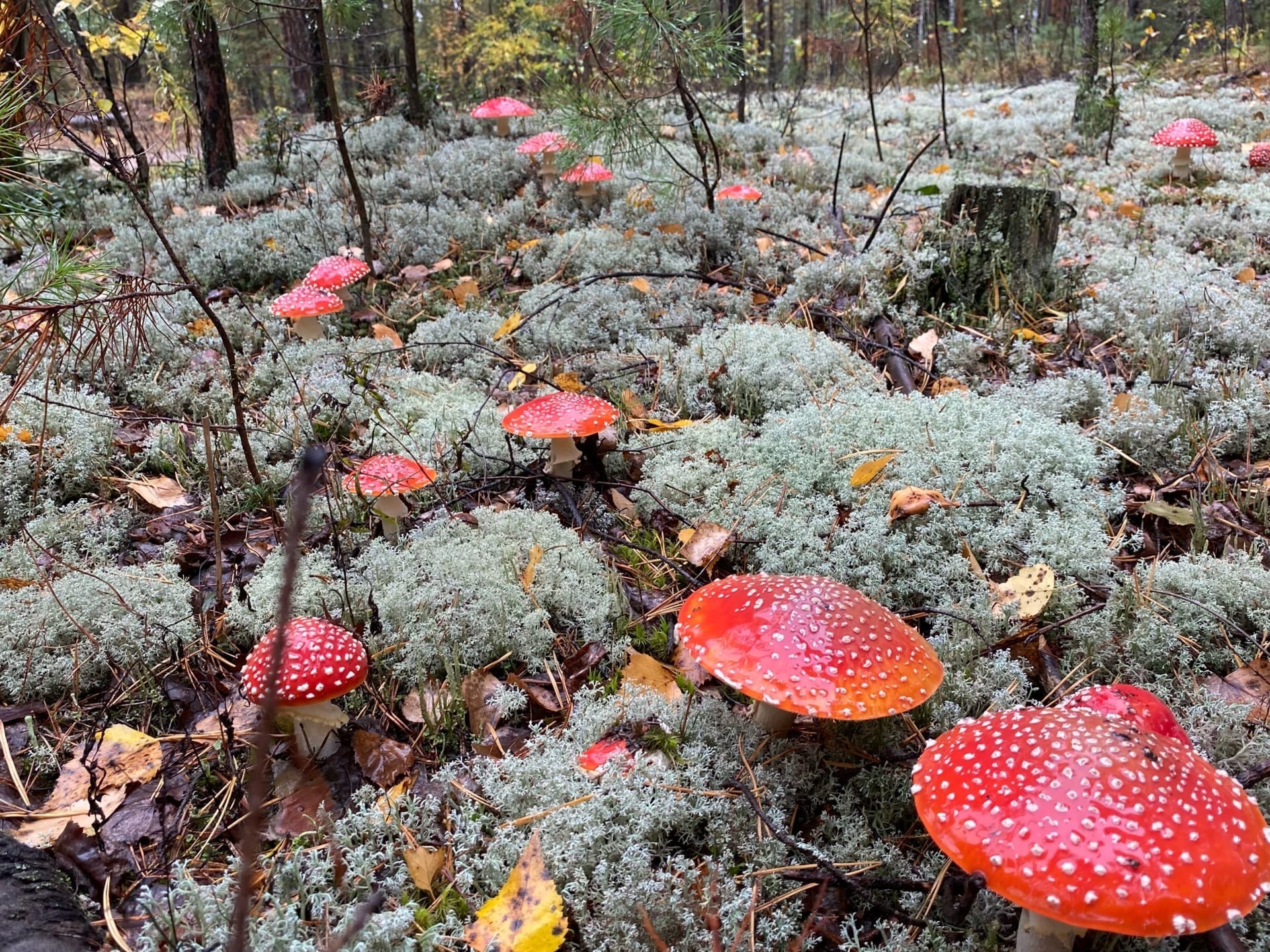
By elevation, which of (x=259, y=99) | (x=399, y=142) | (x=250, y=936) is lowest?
(x=250, y=936)

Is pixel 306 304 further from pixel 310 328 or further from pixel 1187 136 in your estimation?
pixel 1187 136

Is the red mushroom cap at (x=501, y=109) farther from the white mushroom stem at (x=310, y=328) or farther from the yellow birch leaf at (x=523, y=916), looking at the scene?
the yellow birch leaf at (x=523, y=916)

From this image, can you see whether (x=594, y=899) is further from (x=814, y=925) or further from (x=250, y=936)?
(x=250, y=936)

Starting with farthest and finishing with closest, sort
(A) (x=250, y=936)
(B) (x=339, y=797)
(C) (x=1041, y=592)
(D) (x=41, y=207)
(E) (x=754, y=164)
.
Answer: (E) (x=754, y=164) < (D) (x=41, y=207) < (C) (x=1041, y=592) < (B) (x=339, y=797) < (A) (x=250, y=936)

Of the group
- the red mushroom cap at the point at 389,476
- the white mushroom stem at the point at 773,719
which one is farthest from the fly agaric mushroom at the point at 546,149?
the white mushroom stem at the point at 773,719

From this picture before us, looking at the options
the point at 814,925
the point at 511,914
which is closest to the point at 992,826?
the point at 814,925

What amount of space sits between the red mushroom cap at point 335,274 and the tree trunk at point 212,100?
128 inches

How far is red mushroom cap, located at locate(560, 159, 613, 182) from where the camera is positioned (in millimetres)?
6988

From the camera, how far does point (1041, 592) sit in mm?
2900

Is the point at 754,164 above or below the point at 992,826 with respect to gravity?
above

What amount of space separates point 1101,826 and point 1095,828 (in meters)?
0.01

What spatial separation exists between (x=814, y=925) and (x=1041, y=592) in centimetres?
149

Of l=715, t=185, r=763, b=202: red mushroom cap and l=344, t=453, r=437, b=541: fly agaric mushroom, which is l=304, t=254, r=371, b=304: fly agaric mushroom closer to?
l=344, t=453, r=437, b=541: fly agaric mushroom

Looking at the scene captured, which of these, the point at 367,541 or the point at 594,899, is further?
the point at 367,541
